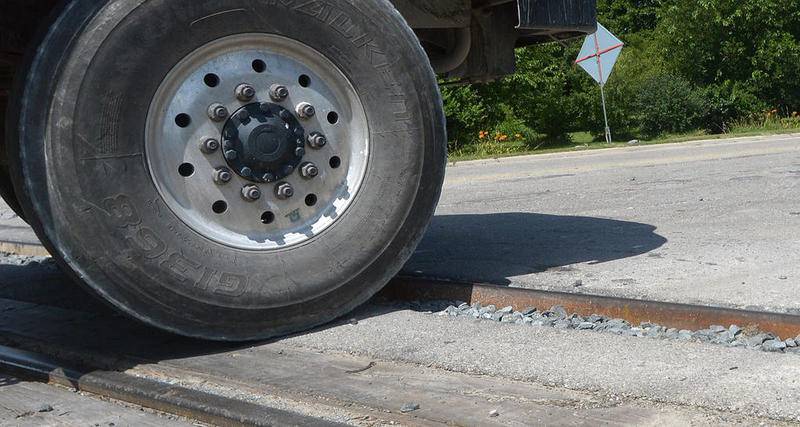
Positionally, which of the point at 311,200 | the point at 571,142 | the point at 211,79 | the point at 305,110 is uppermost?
the point at 211,79

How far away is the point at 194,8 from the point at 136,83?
0.31 m

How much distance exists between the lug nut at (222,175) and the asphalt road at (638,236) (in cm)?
138

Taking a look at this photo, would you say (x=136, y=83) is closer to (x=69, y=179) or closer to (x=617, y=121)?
(x=69, y=179)

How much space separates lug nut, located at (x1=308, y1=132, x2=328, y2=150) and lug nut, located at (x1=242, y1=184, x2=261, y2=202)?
0.24m

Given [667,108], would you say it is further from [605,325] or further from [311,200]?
[311,200]

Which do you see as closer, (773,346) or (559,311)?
(773,346)

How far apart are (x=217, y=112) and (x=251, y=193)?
0.93 ft

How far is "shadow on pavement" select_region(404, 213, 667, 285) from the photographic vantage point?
4523 mm

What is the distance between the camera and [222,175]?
3262 millimetres

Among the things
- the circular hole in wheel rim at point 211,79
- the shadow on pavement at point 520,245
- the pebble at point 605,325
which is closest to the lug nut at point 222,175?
the circular hole in wheel rim at point 211,79

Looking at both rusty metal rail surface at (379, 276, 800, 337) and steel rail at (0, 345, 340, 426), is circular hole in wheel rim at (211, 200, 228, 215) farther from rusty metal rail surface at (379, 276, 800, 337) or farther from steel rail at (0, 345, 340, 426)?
rusty metal rail surface at (379, 276, 800, 337)

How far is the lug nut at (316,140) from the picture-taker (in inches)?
133

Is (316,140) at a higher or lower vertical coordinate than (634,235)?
higher

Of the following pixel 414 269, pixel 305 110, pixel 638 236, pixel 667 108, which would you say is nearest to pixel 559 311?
pixel 305 110
